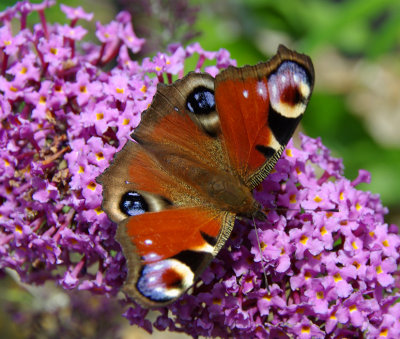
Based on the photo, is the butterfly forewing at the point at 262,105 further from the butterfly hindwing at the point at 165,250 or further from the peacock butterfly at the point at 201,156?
the butterfly hindwing at the point at 165,250

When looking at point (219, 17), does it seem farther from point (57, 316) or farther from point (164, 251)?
point (164, 251)

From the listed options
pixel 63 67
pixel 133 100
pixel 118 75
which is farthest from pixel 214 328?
pixel 63 67

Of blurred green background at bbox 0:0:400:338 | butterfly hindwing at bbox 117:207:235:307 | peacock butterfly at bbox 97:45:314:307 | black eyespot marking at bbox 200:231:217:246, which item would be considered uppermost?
blurred green background at bbox 0:0:400:338

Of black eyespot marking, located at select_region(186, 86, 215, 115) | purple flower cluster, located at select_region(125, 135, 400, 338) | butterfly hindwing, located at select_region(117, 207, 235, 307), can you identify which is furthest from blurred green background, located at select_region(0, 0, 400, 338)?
butterfly hindwing, located at select_region(117, 207, 235, 307)

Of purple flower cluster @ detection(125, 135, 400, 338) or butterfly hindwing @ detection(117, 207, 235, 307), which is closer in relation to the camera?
butterfly hindwing @ detection(117, 207, 235, 307)

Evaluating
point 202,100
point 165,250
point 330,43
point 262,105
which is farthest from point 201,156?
point 330,43

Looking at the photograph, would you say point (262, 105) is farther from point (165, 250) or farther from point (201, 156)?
point (165, 250)

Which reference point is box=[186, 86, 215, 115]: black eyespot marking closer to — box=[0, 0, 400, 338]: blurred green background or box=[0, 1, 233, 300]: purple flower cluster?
box=[0, 1, 233, 300]: purple flower cluster

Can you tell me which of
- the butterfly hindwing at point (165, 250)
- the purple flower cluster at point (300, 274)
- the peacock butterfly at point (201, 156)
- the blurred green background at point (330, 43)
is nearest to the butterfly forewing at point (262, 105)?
the peacock butterfly at point (201, 156)
